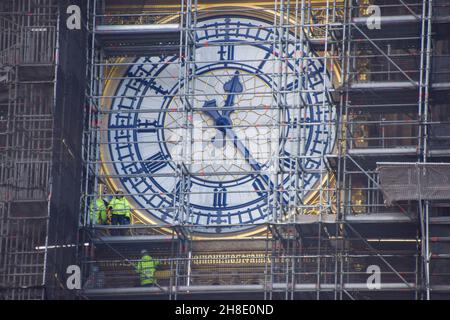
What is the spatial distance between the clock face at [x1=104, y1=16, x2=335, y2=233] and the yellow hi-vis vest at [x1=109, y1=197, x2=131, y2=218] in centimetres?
34

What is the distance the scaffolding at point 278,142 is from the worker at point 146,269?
0.18 m

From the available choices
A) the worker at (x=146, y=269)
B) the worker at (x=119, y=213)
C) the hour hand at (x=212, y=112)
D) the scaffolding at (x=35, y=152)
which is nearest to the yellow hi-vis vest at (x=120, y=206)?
the worker at (x=119, y=213)

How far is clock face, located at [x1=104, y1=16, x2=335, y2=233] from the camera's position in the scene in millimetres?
41594

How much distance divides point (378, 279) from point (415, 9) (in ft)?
15.9

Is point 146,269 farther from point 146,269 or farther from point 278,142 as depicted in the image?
point 278,142

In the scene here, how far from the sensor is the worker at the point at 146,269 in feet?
135

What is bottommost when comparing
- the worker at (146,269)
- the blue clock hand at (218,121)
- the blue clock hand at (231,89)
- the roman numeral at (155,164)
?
the worker at (146,269)

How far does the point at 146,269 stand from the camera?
4116 cm

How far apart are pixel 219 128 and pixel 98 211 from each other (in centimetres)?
264

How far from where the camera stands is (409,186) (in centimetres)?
3950

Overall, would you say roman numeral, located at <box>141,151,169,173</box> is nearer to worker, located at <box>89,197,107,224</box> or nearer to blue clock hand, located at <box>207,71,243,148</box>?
blue clock hand, located at <box>207,71,243,148</box>

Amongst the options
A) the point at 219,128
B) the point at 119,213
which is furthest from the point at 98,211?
the point at 219,128

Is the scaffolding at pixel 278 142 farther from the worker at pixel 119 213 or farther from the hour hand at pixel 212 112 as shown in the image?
the worker at pixel 119 213
